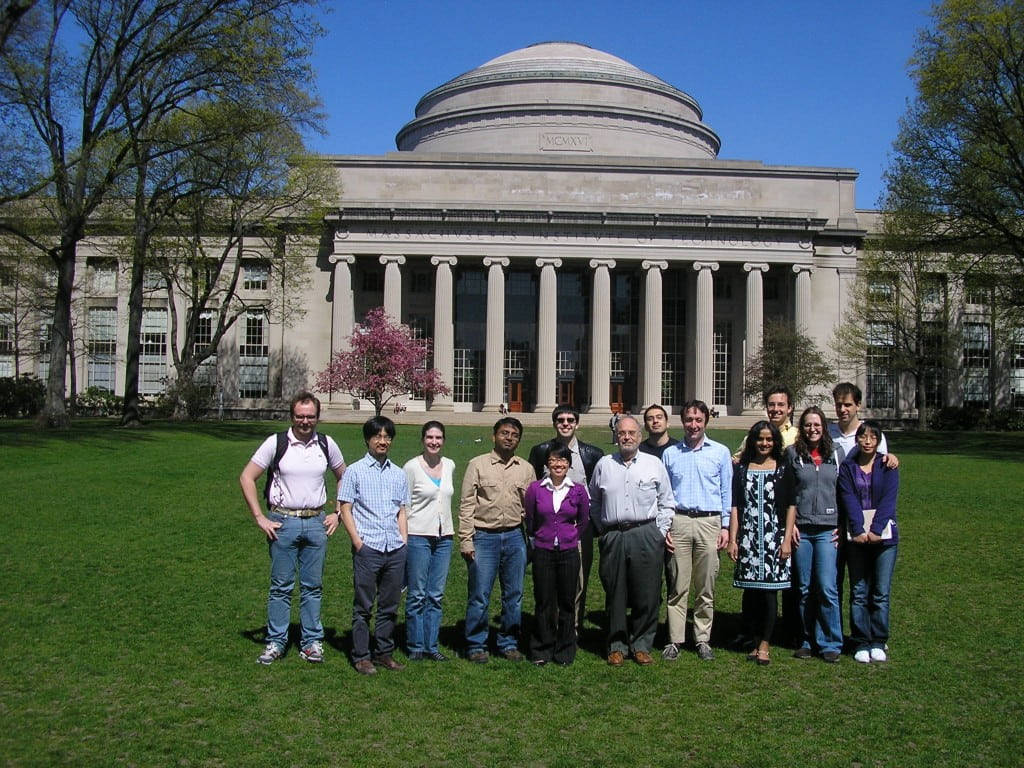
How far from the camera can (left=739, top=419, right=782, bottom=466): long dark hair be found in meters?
8.99

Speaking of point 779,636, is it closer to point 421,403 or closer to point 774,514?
point 774,514

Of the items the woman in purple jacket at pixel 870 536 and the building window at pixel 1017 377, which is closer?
the woman in purple jacket at pixel 870 536

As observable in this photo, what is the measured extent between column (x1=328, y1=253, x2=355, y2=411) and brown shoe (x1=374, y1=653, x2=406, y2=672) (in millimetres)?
48286

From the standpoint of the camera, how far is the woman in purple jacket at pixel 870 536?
9.03 m

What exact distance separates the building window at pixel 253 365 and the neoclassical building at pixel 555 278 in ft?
0.29

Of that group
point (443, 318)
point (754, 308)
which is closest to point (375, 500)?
point (443, 318)

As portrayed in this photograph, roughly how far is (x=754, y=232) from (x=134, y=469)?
43.1m

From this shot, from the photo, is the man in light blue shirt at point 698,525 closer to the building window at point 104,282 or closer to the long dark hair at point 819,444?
the long dark hair at point 819,444

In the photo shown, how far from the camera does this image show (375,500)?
340 inches

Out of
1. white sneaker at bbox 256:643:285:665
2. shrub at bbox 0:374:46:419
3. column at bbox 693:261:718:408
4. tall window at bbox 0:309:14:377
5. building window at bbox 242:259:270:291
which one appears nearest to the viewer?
white sneaker at bbox 256:643:285:665

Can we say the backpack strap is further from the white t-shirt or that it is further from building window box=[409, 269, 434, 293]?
building window box=[409, 269, 434, 293]

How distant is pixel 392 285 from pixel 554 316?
9.48 meters

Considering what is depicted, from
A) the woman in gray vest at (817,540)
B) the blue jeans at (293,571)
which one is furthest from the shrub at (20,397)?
the woman in gray vest at (817,540)

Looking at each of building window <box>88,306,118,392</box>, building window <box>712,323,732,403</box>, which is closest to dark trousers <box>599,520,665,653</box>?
building window <box>712,323,732,403</box>
